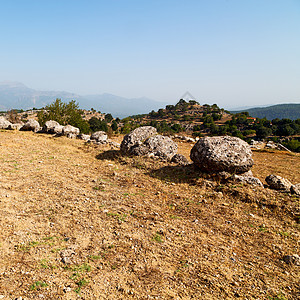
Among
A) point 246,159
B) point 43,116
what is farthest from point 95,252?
point 43,116

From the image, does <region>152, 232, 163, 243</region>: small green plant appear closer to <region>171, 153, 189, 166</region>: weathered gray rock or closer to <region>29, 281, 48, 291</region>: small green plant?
<region>29, 281, 48, 291</region>: small green plant

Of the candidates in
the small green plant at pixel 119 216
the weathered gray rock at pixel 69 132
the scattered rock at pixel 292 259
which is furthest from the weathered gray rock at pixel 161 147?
the weathered gray rock at pixel 69 132

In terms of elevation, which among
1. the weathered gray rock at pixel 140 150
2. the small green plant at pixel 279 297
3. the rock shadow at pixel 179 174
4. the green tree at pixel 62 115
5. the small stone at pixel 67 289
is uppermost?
the green tree at pixel 62 115

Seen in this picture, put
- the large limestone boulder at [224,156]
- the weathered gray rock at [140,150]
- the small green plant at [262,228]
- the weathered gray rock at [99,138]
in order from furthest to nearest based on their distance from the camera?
1. the weathered gray rock at [99,138]
2. the weathered gray rock at [140,150]
3. the large limestone boulder at [224,156]
4. the small green plant at [262,228]

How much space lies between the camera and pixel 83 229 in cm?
600

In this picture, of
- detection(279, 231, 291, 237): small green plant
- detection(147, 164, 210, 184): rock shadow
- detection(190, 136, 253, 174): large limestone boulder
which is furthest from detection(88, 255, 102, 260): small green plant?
detection(190, 136, 253, 174): large limestone boulder

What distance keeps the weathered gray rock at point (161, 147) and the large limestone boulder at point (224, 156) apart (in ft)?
10.5

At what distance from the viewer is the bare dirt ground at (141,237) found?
13.8 ft

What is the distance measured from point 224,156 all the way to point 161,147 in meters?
4.98

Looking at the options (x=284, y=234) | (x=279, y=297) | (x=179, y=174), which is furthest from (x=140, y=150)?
(x=279, y=297)

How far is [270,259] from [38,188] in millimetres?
8991

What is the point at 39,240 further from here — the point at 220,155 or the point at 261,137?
the point at 261,137

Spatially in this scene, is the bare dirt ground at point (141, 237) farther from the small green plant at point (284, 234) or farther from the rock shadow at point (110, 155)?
the rock shadow at point (110, 155)

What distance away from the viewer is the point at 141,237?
19.1 feet
